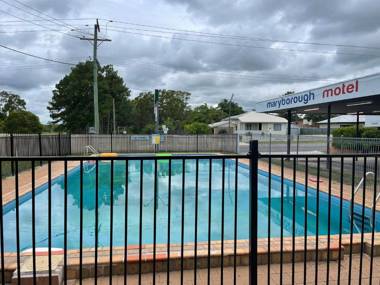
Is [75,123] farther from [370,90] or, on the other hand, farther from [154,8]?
[370,90]

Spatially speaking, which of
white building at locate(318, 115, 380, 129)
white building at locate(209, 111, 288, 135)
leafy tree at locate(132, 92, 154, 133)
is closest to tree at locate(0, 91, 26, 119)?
leafy tree at locate(132, 92, 154, 133)

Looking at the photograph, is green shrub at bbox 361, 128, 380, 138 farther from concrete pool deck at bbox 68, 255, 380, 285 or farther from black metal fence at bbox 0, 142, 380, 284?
concrete pool deck at bbox 68, 255, 380, 285

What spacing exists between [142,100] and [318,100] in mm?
40049

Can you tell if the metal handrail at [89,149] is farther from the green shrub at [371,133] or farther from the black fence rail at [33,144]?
the green shrub at [371,133]

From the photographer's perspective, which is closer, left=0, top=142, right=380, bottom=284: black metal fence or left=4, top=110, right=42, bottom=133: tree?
left=0, top=142, right=380, bottom=284: black metal fence

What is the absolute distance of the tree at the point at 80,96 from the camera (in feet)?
111

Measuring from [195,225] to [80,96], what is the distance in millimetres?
34528

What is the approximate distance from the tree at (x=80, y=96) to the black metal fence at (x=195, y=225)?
21.9m

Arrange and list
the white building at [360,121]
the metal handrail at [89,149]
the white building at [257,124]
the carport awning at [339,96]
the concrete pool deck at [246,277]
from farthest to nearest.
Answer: the white building at [257,124] < the white building at [360,121] < the metal handrail at [89,149] < the carport awning at [339,96] < the concrete pool deck at [246,277]

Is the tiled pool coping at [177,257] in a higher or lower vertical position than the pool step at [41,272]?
lower

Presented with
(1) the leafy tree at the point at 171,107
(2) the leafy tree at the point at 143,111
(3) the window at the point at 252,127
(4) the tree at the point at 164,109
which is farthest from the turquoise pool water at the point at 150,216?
(1) the leafy tree at the point at 171,107

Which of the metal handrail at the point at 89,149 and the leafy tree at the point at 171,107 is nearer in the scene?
the metal handrail at the point at 89,149

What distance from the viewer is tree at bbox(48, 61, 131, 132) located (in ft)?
111

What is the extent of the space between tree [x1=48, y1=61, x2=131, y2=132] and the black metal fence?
21.9 meters
